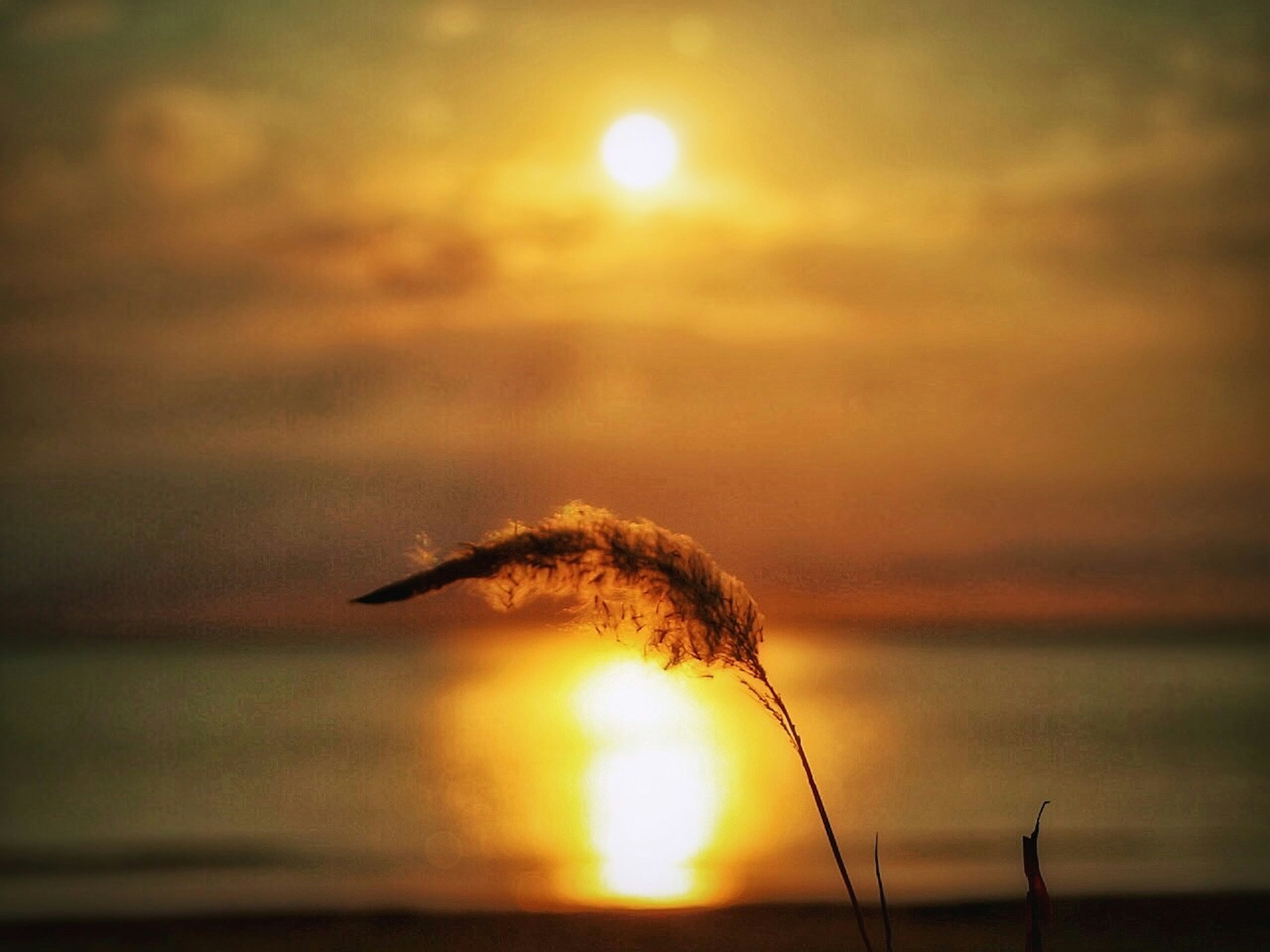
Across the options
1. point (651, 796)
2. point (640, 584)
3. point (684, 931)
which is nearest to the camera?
point (640, 584)

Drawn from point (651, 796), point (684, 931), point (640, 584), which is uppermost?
point (651, 796)

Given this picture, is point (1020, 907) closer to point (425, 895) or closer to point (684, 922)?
point (684, 922)

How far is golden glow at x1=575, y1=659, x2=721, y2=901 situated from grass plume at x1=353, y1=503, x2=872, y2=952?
0.09m

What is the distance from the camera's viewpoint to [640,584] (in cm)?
227

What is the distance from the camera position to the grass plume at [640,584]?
2197 mm

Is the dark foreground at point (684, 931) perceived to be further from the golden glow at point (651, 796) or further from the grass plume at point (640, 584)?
the grass plume at point (640, 584)

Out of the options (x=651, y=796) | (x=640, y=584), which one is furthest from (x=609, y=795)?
(x=640, y=584)

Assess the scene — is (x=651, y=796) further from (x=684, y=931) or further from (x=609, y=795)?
(x=684, y=931)

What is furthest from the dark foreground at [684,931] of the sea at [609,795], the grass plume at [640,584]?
the grass plume at [640,584]

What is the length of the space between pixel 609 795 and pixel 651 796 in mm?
494

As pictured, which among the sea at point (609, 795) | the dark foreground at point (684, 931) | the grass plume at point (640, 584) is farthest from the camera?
the sea at point (609, 795)

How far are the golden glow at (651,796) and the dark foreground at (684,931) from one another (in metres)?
1.11

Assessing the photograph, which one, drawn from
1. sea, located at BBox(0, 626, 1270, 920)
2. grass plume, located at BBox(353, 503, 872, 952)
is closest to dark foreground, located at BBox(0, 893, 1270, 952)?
sea, located at BBox(0, 626, 1270, 920)

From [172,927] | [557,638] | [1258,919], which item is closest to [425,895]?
[172,927]
